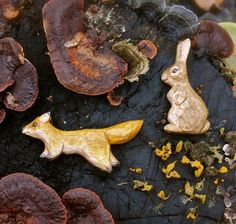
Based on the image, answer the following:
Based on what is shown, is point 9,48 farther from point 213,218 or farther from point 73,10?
point 213,218

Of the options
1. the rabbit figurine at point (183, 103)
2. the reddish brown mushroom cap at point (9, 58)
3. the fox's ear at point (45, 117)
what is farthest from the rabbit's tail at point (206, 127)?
the reddish brown mushroom cap at point (9, 58)

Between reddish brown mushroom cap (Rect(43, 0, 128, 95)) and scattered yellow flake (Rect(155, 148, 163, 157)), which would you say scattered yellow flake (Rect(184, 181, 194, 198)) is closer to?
scattered yellow flake (Rect(155, 148, 163, 157))

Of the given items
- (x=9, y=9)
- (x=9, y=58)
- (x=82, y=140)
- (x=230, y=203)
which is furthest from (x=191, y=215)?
(x=9, y=9)

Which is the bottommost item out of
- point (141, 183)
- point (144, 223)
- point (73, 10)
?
point (144, 223)

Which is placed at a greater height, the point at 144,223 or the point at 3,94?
the point at 3,94

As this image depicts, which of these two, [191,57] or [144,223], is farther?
[191,57]

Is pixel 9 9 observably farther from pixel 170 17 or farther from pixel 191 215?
pixel 191 215

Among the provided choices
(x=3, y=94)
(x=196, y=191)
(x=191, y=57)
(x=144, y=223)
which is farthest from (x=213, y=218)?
(x=3, y=94)
